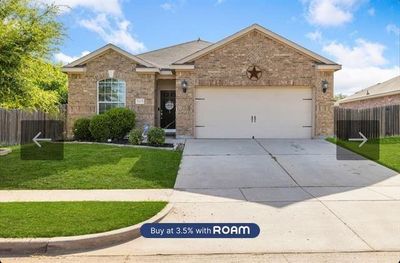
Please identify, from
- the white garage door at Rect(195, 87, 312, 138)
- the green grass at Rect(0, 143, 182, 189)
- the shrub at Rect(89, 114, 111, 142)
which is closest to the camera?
the green grass at Rect(0, 143, 182, 189)

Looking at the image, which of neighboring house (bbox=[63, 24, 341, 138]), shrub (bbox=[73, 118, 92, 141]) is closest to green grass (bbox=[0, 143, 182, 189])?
shrub (bbox=[73, 118, 92, 141])

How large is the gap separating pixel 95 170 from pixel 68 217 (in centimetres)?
401

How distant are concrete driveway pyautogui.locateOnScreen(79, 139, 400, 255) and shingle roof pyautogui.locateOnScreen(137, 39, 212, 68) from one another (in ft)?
22.7

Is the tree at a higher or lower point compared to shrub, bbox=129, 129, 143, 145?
higher

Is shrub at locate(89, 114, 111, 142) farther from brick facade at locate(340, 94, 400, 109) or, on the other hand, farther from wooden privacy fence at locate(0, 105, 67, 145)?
brick facade at locate(340, 94, 400, 109)

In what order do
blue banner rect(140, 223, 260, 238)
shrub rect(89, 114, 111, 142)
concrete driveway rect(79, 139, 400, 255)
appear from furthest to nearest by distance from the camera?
shrub rect(89, 114, 111, 142), blue banner rect(140, 223, 260, 238), concrete driveway rect(79, 139, 400, 255)

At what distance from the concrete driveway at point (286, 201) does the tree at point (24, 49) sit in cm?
504

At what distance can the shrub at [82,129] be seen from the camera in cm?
1567

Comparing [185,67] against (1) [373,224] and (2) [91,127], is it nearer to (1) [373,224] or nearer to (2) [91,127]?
(2) [91,127]

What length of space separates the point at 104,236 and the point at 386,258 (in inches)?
147

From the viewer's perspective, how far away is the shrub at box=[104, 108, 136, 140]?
1523 centimetres

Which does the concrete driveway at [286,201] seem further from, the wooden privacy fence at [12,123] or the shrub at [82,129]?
the wooden privacy fence at [12,123]

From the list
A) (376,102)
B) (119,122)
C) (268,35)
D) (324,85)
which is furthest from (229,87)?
(376,102)

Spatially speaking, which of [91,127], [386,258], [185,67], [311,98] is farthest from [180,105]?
[386,258]
